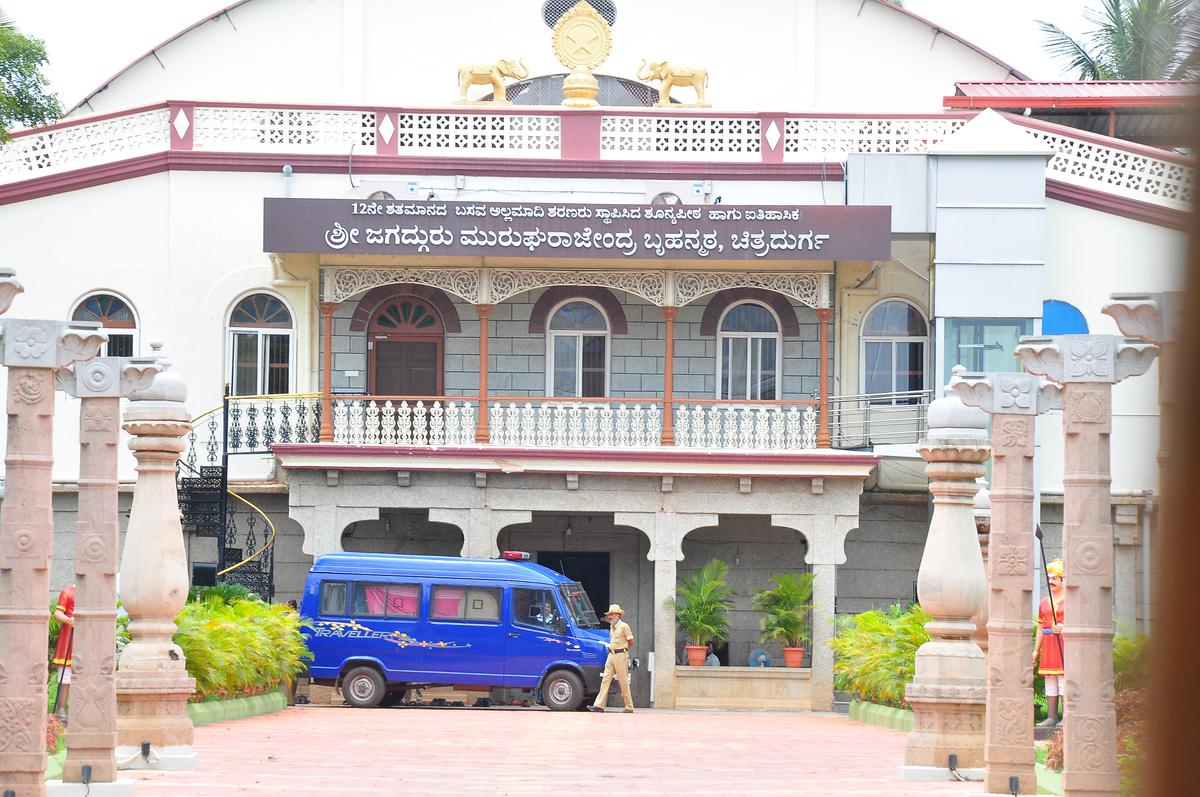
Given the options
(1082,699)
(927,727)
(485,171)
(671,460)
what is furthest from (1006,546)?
(485,171)

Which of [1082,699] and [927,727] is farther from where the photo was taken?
[927,727]

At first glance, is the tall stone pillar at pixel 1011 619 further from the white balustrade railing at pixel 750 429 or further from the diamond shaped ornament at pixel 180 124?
the diamond shaped ornament at pixel 180 124

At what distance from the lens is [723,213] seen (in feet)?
85.2

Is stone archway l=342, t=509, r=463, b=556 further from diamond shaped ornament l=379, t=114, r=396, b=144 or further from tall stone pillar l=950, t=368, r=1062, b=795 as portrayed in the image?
tall stone pillar l=950, t=368, r=1062, b=795

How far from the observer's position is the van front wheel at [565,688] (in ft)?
77.6

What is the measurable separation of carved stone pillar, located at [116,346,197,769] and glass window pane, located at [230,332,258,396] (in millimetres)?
14235

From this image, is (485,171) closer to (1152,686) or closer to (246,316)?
(246,316)

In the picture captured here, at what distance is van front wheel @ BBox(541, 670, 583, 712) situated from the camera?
931 inches

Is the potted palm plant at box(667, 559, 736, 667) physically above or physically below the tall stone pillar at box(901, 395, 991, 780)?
below

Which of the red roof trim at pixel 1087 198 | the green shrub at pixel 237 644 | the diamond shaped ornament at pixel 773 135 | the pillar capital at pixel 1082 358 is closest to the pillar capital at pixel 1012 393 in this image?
the pillar capital at pixel 1082 358

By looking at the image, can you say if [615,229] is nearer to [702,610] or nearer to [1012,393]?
[702,610]

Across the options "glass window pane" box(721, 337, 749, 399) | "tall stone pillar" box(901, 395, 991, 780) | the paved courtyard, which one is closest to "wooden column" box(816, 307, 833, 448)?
"glass window pane" box(721, 337, 749, 399)

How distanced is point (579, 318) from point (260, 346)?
201 inches

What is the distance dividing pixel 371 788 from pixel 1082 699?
4.78 meters
